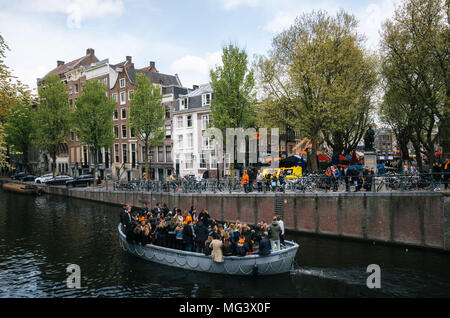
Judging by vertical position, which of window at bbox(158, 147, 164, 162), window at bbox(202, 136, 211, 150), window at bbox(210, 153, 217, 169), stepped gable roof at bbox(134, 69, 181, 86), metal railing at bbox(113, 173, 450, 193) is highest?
stepped gable roof at bbox(134, 69, 181, 86)

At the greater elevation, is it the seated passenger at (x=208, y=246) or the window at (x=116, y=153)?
the window at (x=116, y=153)

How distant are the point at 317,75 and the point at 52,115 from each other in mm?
41484

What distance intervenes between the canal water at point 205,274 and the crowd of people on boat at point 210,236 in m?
1.20

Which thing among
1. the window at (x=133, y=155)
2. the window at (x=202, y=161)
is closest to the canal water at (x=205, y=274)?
the window at (x=202, y=161)

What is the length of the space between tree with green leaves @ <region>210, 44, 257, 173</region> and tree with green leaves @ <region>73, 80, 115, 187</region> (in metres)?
20.8

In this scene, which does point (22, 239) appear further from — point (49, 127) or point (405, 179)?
point (49, 127)

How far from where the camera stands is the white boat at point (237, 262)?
14000mm

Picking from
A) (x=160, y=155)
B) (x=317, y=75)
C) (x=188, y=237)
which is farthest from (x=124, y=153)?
(x=188, y=237)

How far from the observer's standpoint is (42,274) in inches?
616

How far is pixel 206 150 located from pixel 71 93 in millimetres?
37457

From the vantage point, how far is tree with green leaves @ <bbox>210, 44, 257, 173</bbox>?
30484 millimetres

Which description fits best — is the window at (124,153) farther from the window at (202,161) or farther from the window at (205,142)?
the window at (205,142)

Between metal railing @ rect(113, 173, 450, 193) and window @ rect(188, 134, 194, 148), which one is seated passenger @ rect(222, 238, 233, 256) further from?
window @ rect(188, 134, 194, 148)

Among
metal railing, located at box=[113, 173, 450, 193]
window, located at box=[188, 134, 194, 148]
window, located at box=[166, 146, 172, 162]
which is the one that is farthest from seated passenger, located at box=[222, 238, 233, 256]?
window, located at box=[166, 146, 172, 162]
